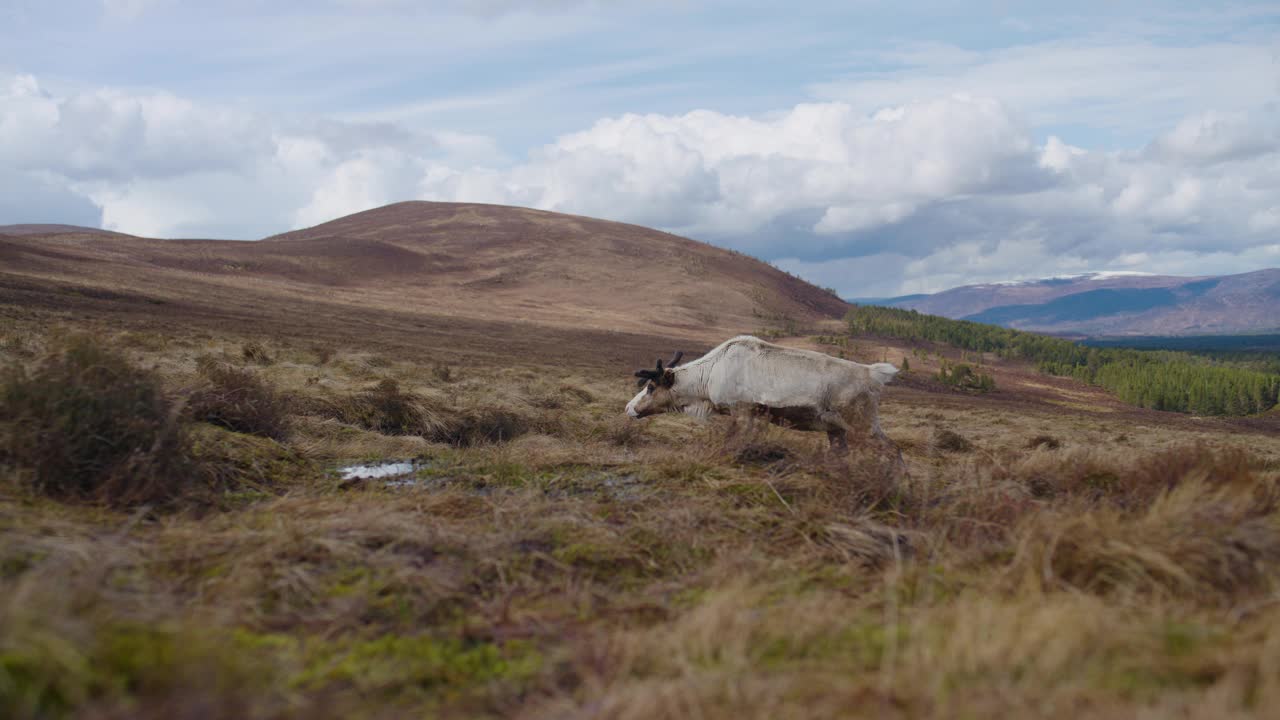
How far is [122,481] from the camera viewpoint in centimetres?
547

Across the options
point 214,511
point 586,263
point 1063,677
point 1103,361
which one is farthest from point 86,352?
point 586,263

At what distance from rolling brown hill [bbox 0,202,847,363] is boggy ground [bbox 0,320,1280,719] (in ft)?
75.5

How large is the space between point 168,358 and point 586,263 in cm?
6980

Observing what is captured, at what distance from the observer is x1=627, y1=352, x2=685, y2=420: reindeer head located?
10.9m

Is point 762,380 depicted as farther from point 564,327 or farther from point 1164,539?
point 564,327

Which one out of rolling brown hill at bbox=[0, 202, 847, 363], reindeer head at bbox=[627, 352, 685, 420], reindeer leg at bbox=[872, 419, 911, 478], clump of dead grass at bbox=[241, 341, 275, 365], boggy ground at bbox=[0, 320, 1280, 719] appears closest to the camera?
boggy ground at bbox=[0, 320, 1280, 719]

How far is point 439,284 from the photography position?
230 ft

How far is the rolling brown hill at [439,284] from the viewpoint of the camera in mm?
33656

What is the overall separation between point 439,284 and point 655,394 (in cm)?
6214

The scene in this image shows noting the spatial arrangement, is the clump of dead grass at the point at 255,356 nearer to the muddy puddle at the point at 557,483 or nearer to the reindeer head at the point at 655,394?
the reindeer head at the point at 655,394

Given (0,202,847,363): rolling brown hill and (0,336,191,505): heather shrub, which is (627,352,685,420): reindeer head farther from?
(0,202,847,363): rolling brown hill

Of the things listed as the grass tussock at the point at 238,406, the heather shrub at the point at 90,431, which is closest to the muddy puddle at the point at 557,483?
the grass tussock at the point at 238,406

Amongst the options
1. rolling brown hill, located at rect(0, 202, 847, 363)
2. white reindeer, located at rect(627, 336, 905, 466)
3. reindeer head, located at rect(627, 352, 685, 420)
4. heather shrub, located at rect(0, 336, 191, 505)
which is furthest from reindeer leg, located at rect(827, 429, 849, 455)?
rolling brown hill, located at rect(0, 202, 847, 363)

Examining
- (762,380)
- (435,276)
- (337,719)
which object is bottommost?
(337,719)
